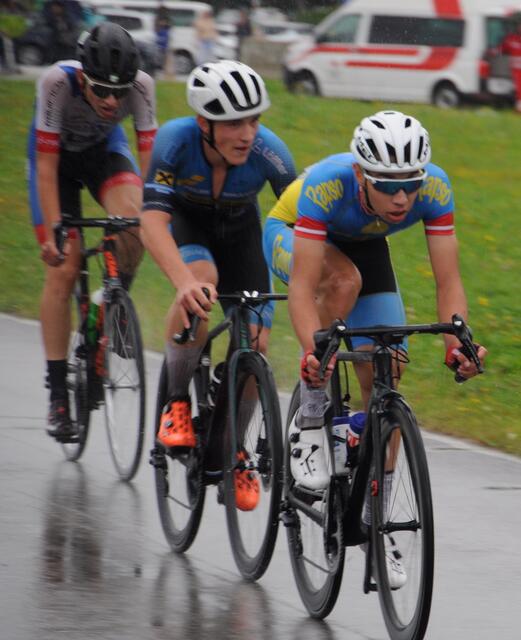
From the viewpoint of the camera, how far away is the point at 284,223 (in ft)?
21.2

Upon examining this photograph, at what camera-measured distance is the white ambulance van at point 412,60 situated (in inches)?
1131

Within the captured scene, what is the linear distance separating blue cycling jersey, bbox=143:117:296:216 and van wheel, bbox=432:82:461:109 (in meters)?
22.9

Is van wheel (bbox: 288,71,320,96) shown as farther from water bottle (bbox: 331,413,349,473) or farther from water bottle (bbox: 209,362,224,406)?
water bottle (bbox: 331,413,349,473)

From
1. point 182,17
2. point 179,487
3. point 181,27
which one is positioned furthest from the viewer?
point 182,17

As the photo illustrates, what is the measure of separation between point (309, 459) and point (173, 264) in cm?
90

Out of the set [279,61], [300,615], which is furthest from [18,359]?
[279,61]

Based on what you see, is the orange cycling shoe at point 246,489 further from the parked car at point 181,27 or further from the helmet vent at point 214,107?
the parked car at point 181,27

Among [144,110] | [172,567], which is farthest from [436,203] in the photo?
[144,110]

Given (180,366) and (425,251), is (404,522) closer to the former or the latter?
(180,366)

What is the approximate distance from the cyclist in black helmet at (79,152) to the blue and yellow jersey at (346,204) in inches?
81.4

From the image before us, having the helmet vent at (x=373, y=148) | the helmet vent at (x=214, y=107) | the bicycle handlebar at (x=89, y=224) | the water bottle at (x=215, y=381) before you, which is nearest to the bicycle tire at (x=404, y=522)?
the helmet vent at (x=373, y=148)

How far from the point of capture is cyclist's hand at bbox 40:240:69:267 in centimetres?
761

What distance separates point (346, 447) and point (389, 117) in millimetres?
1166

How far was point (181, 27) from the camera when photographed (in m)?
38.1
